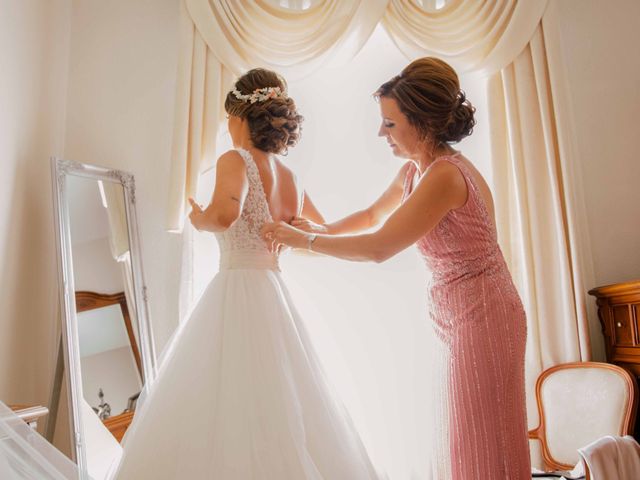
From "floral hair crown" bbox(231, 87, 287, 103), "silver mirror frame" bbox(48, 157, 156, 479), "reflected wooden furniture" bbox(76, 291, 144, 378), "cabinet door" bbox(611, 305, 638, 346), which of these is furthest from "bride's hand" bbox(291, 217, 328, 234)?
"cabinet door" bbox(611, 305, 638, 346)

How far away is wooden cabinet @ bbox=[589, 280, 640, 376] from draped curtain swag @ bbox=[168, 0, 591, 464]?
0.47ft

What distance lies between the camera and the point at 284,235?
6.12ft

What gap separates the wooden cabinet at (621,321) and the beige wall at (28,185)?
2677mm

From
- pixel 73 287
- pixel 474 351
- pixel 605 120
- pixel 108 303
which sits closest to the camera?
pixel 474 351

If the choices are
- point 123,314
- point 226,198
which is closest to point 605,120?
point 226,198

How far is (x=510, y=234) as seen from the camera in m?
2.81

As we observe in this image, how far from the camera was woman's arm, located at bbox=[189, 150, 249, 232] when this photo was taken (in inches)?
75.7

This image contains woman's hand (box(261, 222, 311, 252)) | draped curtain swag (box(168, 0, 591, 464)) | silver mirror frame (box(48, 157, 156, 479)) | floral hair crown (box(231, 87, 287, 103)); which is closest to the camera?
woman's hand (box(261, 222, 311, 252))

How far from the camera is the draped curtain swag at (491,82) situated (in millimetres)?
2748

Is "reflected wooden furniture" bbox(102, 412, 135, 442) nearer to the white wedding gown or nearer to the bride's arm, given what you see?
the white wedding gown

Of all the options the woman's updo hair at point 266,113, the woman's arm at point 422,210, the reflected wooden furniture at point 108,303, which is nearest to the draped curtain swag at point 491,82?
the reflected wooden furniture at point 108,303

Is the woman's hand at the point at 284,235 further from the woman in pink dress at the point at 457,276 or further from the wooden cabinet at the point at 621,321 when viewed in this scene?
the wooden cabinet at the point at 621,321

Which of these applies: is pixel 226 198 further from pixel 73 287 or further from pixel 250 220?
pixel 73 287

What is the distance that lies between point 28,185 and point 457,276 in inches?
87.0
